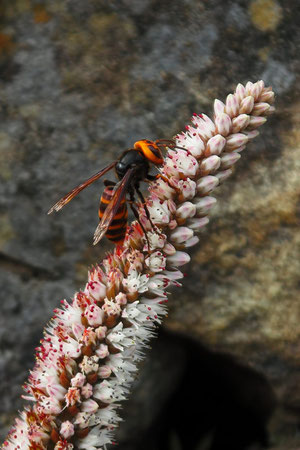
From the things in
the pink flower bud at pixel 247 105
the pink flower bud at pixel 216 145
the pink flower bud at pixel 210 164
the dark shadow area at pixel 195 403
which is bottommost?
the dark shadow area at pixel 195 403

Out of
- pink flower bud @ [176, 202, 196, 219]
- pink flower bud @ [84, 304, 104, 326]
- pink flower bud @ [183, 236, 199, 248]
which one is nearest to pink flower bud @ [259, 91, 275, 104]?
pink flower bud @ [176, 202, 196, 219]

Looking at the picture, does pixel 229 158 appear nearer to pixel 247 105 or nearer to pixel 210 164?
pixel 210 164

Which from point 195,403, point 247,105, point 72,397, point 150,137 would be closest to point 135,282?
point 72,397

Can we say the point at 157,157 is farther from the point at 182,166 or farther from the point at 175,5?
the point at 175,5

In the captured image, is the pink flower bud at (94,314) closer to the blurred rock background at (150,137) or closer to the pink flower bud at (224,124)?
the pink flower bud at (224,124)

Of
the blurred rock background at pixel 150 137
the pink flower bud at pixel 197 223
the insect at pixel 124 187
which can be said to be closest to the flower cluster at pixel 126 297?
the pink flower bud at pixel 197 223

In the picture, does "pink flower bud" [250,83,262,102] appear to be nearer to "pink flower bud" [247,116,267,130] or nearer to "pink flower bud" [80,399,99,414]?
"pink flower bud" [247,116,267,130]

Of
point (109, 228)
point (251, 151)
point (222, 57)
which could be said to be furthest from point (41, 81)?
point (109, 228)
